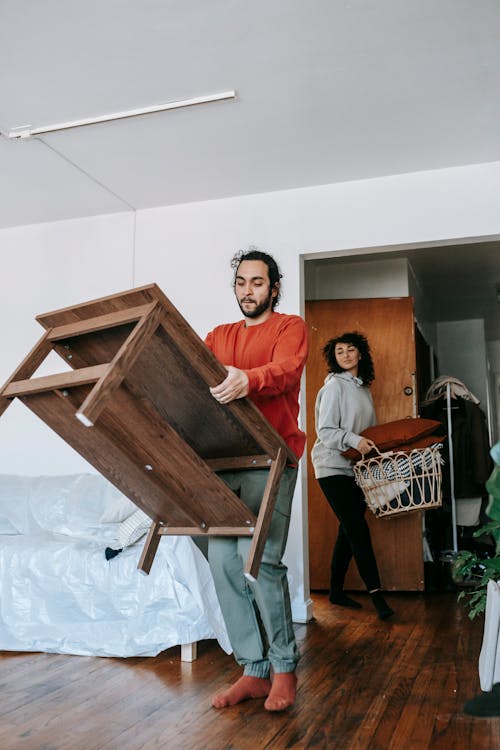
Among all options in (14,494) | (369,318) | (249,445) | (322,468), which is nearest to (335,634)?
(322,468)

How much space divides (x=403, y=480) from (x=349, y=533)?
0.40 meters

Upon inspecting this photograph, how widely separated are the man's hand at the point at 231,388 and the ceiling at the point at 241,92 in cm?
141

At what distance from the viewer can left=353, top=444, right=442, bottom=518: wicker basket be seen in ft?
12.1

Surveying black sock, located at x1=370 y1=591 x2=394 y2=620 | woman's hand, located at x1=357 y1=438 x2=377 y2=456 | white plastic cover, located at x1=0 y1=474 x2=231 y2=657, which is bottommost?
black sock, located at x1=370 y1=591 x2=394 y2=620

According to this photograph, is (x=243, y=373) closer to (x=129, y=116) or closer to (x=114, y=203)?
(x=129, y=116)

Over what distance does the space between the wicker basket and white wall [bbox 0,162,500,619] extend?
0.38m

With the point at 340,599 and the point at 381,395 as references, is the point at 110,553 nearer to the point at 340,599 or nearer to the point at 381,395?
the point at 340,599

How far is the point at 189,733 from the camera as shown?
1.94m

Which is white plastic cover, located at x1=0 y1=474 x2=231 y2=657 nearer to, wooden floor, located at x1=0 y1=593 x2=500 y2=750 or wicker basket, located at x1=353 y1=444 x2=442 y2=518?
wooden floor, located at x1=0 y1=593 x2=500 y2=750

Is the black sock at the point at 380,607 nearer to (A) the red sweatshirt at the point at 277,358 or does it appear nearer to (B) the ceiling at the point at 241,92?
(A) the red sweatshirt at the point at 277,358

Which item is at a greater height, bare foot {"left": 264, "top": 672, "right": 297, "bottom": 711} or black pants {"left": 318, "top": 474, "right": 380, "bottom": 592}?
black pants {"left": 318, "top": 474, "right": 380, "bottom": 592}

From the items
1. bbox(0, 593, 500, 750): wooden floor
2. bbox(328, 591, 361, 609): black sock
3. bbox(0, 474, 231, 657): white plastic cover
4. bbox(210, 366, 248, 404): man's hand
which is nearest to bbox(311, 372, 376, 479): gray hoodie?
bbox(328, 591, 361, 609): black sock

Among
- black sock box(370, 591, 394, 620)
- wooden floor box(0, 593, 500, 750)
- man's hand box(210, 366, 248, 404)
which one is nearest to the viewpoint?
man's hand box(210, 366, 248, 404)

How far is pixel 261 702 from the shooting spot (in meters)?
2.19
